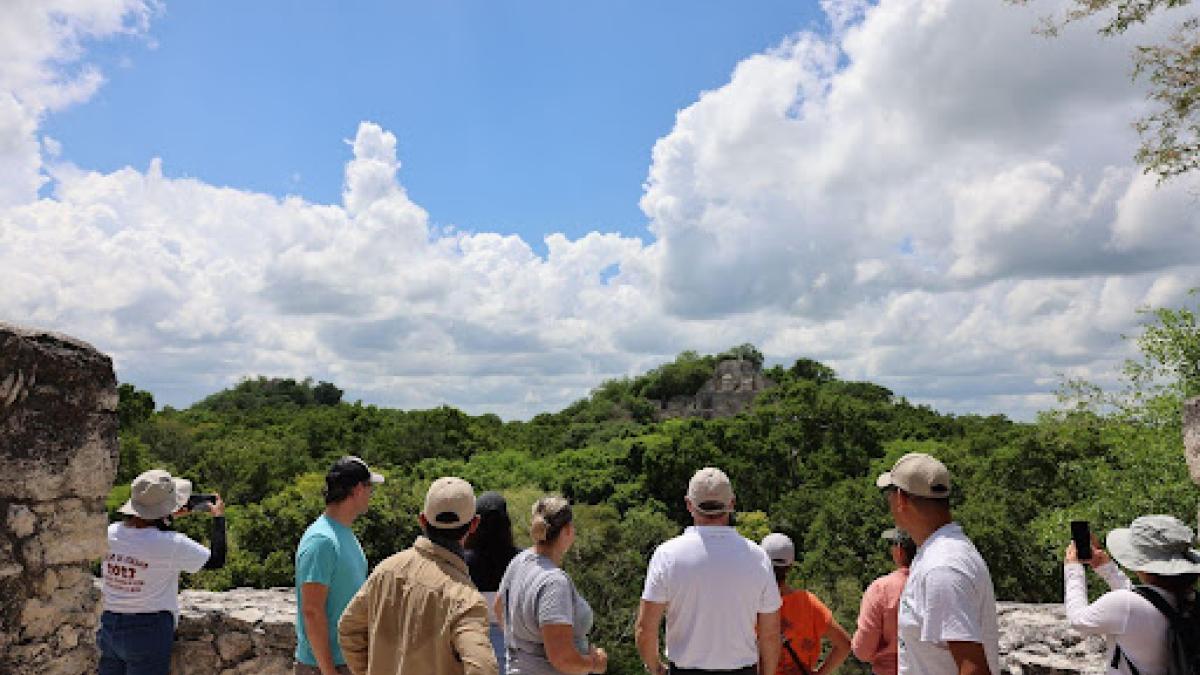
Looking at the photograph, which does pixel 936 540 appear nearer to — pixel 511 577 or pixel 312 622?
pixel 511 577

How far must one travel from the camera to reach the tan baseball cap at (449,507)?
102 inches

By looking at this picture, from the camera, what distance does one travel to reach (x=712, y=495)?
3.27m

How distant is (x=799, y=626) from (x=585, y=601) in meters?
A: 1.28

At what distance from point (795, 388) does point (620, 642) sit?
24.0 m

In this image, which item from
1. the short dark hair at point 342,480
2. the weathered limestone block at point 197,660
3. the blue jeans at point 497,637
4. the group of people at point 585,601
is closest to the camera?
the group of people at point 585,601

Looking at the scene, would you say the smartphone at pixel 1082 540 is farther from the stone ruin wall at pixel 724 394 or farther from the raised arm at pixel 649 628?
the stone ruin wall at pixel 724 394

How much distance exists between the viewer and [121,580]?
12.2ft

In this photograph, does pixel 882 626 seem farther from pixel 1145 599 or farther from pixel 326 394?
pixel 326 394

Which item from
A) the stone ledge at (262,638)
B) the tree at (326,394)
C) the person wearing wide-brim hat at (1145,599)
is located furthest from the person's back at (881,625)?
the tree at (326,394)

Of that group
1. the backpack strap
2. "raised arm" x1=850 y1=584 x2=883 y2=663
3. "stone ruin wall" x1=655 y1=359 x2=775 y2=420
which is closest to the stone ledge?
"raised arm" x1=850 y1=584 x2=883 y2=663

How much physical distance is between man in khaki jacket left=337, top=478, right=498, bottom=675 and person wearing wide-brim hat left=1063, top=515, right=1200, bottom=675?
1.81 meters

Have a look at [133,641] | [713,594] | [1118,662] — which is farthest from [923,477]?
[133,641]

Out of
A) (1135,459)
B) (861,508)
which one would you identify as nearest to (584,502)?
(861,508)

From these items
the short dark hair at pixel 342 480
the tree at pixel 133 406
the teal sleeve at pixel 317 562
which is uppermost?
the tree at pixel 133 406
